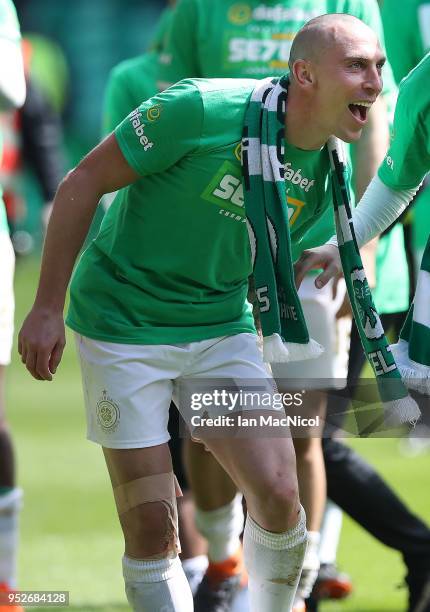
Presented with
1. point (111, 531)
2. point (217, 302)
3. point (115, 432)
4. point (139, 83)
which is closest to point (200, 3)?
point (139, 83)

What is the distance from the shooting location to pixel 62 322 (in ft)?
11.7

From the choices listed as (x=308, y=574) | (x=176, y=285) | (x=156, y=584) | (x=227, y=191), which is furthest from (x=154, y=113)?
(x=308, y=574)

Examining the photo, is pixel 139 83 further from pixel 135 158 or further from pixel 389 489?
pixel 135 158

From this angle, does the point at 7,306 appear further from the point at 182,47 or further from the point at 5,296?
the point at 182,47

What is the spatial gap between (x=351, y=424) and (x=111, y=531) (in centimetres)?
263

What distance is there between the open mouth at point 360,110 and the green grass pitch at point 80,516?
215 cm

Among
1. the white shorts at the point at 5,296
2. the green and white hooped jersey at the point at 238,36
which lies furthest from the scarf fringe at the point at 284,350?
the green and white hooped jersey at the point at 238,36

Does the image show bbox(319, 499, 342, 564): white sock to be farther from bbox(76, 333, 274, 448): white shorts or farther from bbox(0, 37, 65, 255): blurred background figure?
bbox(0, 37, 65, 255): blurred background figure

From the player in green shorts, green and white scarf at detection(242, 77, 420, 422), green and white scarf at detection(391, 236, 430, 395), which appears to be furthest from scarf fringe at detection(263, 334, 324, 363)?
the player in green shorts

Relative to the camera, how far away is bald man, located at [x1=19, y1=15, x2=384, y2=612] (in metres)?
3.54

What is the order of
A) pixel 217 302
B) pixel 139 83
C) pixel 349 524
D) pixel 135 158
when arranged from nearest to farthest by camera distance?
pixel 135 158, pixel 217 302, pixel 139 83, pixel 349 524

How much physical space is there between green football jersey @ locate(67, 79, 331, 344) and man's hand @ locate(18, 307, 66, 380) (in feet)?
0.70

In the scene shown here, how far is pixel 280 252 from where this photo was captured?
361 cm

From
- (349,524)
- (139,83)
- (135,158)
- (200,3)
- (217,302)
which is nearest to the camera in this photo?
(135,158)
